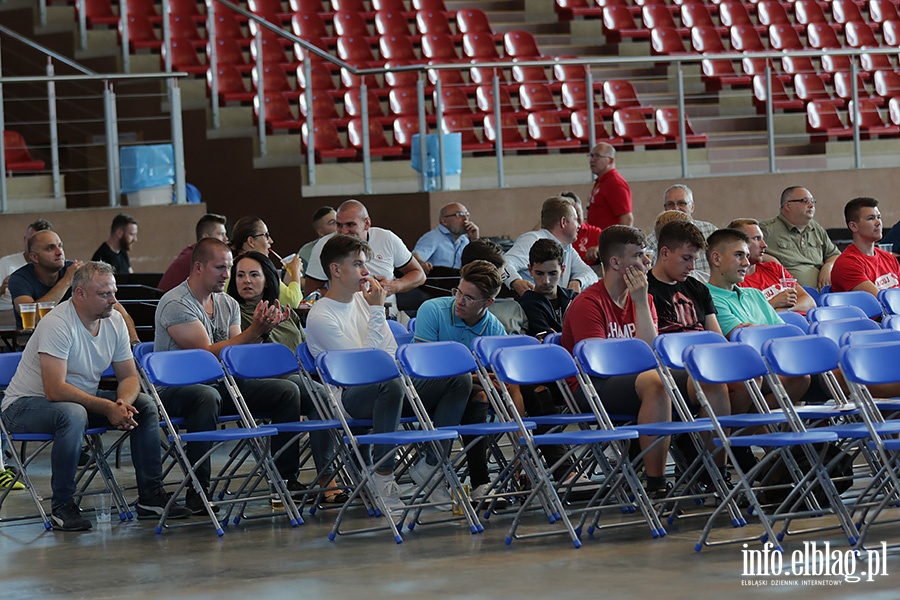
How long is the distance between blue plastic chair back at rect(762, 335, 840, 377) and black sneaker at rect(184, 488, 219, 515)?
8.89 feet

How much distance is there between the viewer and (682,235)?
23.5ft

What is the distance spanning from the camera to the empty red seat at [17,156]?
13059 mm

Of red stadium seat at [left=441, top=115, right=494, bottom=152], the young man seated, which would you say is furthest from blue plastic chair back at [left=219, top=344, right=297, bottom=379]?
red stadium seat at [left=441, top=115, right=494, bottom=152]

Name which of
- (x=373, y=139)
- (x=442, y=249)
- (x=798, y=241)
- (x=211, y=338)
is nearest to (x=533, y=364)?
(x=211, y=338)

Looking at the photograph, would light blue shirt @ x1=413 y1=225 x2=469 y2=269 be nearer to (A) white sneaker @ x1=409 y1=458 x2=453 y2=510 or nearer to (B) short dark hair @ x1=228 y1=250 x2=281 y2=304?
(B) short dark hair @ x1=228 y1=250 x2=281 y2=304

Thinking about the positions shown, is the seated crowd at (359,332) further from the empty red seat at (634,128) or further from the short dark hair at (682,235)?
the empty red seat at (634,128)

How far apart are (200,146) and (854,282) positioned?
7.03m

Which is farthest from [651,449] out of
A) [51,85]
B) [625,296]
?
[51,85]

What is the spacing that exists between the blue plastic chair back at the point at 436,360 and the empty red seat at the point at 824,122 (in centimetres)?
921

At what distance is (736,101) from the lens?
1570 cm

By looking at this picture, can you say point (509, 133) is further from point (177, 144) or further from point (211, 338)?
point (211, 338)

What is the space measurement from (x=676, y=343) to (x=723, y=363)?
1.05 ft

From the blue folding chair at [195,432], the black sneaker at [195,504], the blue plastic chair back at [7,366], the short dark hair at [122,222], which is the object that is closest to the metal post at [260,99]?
the short dark hair at [122,222]

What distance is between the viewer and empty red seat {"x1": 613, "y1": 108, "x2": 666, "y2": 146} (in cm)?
1433
